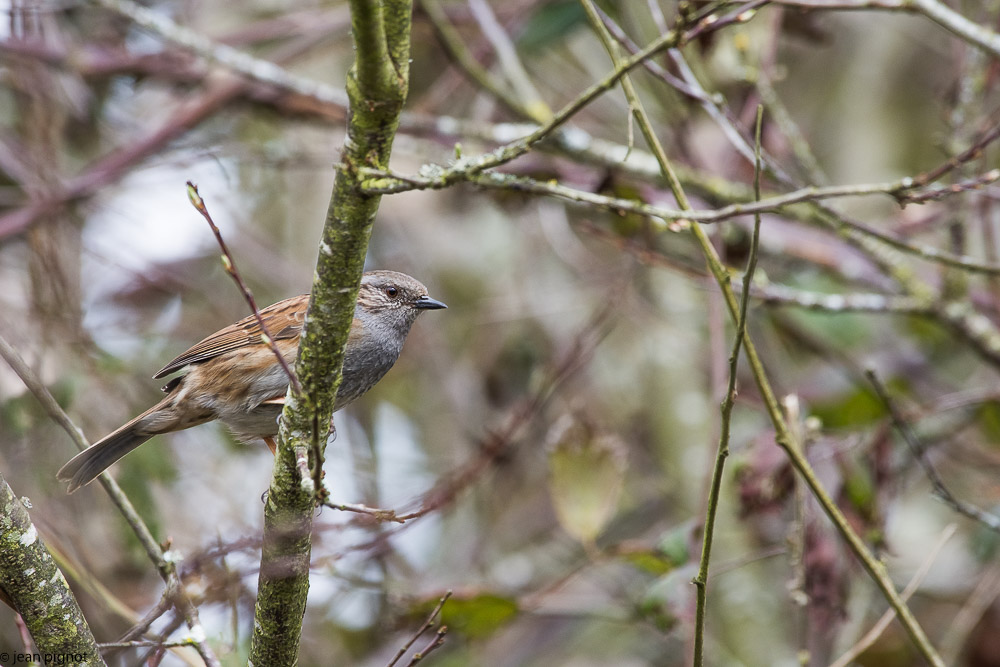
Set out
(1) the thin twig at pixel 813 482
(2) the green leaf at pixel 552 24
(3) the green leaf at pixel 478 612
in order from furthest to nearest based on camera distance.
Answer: (2) the green leaf at pixel 552 24, (3) the green leaf at pixel 478 612, (1) the thin twig at pixel 813 482

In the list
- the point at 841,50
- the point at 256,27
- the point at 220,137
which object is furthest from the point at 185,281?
the point at 841,50

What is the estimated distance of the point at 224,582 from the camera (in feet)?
10.4

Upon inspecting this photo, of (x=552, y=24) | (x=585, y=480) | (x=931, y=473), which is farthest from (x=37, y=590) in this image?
(x=552, y=24)

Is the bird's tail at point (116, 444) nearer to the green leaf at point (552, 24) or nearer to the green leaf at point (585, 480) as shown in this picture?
the green leaf at point (585, 480)

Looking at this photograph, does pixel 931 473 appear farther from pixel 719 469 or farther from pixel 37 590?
pixel 37 590

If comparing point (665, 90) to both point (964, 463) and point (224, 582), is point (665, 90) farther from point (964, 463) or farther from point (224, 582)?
point (224, 582)

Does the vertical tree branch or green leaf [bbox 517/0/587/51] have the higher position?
green leaf [bbox 517/0/587/51]

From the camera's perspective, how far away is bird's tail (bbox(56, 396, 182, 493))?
12.6ft

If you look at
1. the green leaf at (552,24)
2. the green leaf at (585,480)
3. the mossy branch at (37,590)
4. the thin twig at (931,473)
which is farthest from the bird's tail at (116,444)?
the green leaf at (552,24)

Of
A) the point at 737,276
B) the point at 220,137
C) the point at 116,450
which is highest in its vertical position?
the point at 220,137

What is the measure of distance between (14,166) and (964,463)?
267 inches

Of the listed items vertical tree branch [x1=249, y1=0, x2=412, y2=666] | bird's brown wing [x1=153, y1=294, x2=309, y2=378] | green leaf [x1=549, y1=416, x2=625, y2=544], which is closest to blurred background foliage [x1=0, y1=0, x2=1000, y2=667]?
green leaf [x1=549, y1=416, x2=625, y2=544]

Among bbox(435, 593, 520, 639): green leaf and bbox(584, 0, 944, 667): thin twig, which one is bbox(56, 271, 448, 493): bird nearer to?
bbox(435, 593, 520, 639): green leaf

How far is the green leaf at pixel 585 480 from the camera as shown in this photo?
432 cm
